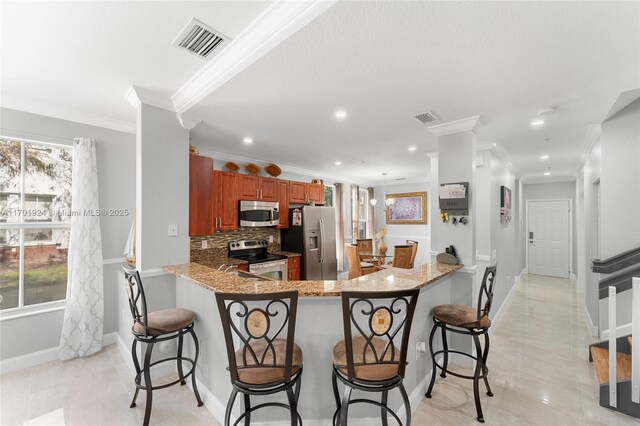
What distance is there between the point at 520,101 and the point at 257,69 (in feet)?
7.56

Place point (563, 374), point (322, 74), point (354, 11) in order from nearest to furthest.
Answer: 1. point (354, 11)
2. point (322, 74)
3. point (563, 374)

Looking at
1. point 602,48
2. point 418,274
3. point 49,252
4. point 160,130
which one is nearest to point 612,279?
point 418,274

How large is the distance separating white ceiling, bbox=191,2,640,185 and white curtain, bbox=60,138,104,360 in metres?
1.26

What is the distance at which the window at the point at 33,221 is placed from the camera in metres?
2.68

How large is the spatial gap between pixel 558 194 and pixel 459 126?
6426mm

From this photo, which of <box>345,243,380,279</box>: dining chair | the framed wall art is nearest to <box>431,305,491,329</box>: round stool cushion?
<box>345,243,380,279</box>: dining chair

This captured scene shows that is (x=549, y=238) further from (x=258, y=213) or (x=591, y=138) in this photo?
(x=258, y=213)

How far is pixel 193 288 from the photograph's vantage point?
2.30 metres

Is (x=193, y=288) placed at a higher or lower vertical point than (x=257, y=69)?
lower

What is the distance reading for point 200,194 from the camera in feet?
11.1

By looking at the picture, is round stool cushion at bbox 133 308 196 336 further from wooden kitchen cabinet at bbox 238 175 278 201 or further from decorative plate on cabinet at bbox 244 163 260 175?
decorative plate on cabinet at bbox 244 163 260 175

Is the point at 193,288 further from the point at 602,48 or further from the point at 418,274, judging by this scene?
the point at 602,48

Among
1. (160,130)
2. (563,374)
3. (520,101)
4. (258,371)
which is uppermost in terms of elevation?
(520,101)

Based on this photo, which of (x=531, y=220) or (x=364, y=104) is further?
(x=531, y=220)
